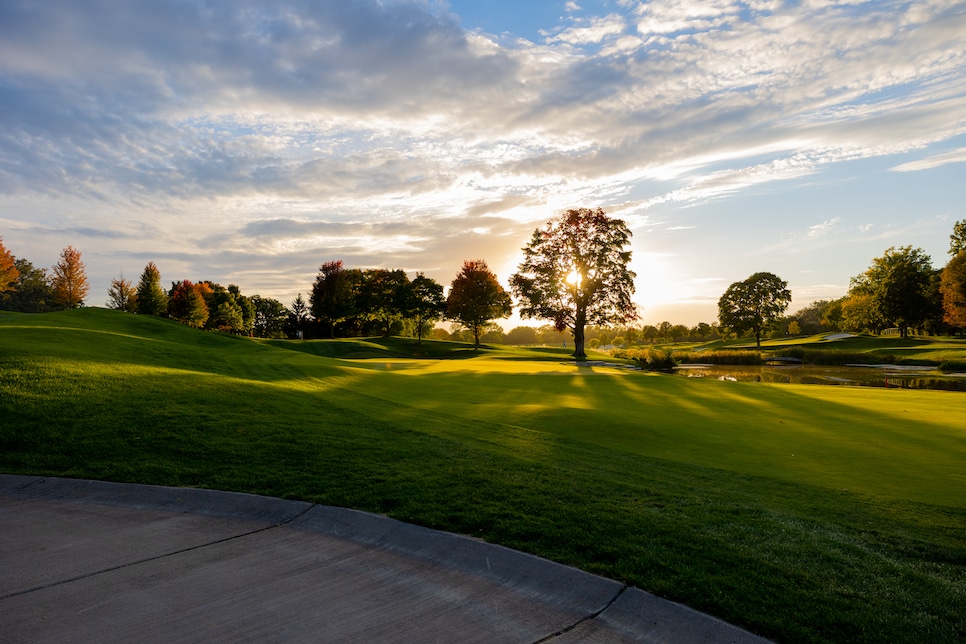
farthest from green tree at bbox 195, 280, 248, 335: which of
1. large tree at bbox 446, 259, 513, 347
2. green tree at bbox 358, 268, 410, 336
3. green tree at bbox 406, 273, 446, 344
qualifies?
large tree at bbox 446, 259, 513, 347

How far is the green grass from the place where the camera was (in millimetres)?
4324

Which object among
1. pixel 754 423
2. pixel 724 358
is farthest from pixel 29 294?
pixel 754 423

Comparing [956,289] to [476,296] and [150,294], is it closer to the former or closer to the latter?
[476,296]

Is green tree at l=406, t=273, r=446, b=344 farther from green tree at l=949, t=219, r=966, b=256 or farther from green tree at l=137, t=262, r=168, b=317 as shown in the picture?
green tree at l=949, t=219, r=966, b=256

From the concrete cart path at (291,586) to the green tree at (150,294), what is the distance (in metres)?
73.1

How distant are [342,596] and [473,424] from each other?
25.7 ft

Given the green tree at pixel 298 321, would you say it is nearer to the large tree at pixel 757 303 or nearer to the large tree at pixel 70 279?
the large tree at pixel 70 279

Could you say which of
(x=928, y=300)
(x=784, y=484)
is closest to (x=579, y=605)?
(x=784, y=484)

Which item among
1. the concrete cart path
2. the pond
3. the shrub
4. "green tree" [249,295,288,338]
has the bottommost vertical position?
the pond

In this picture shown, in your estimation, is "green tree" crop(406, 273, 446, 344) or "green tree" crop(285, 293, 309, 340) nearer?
"green tree" crop(406, 273, 446, 344)

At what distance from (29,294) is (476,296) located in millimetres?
84622

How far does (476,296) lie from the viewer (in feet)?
192

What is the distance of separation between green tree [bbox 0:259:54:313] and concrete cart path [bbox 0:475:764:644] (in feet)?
341

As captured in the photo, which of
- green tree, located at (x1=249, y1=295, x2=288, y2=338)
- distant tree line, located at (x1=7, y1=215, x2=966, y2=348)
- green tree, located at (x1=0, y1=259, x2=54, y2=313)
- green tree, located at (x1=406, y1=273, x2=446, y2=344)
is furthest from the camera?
green tree, located at (x1=249, y1=295, x2=288, y2=338)
